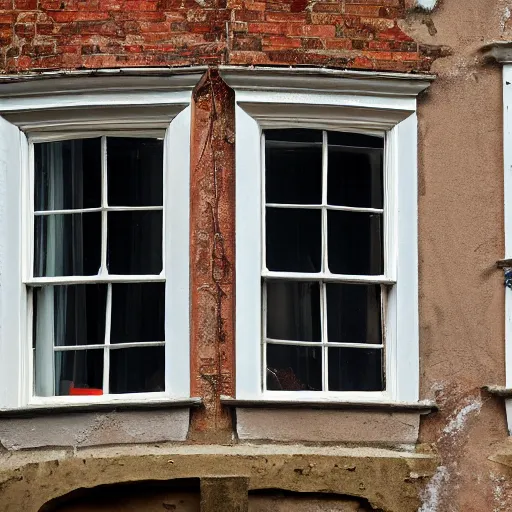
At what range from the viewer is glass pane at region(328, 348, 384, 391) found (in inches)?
360

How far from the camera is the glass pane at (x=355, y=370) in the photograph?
9.16 metres

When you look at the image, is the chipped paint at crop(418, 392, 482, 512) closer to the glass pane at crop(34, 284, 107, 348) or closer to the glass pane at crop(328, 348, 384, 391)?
the glass pane at crop(328, 348, 384, 391)

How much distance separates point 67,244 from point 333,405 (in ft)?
6.58

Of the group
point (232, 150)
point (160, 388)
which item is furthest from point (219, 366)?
point (232, 150)

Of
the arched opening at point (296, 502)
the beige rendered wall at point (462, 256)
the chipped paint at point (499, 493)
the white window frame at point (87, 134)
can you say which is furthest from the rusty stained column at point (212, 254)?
the chipped paint at point (499, 493)

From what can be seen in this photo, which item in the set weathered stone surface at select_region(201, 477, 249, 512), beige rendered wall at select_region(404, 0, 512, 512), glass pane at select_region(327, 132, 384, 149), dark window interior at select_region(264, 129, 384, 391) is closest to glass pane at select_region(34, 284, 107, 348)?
dark window interior at select_region(264, 129, 384, 391)

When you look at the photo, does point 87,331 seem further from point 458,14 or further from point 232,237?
point 458,14

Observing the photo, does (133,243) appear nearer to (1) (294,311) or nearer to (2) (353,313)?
(1) (294,311)

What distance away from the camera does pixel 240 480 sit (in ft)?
28.5

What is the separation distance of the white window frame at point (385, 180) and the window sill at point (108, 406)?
0.36 metres

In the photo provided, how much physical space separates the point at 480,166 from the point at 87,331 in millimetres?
2768

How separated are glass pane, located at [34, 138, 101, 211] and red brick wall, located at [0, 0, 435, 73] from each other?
0.53 m

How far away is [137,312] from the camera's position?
9.12 metres

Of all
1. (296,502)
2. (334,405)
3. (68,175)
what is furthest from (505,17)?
(296,502)
